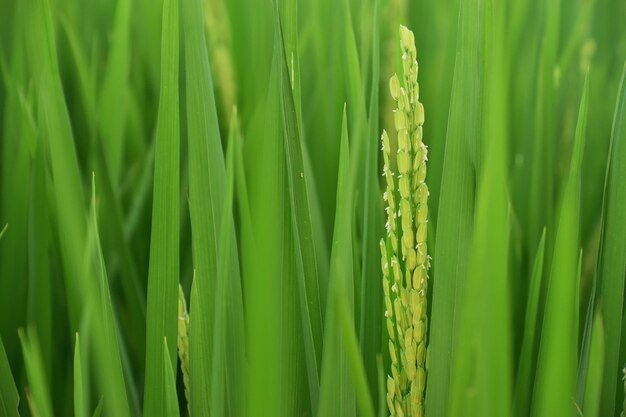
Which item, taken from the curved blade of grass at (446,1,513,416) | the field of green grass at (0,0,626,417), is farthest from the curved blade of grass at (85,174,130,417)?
the curved blade of grass at (446,1,513,416)

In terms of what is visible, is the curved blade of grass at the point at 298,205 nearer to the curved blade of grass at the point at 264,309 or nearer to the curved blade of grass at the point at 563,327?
the curved blade of grass at the point at 264,309

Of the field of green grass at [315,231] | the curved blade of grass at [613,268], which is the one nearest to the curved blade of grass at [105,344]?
the field of green grass at [315,231]

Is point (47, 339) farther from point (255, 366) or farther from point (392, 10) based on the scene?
point (392, 10)

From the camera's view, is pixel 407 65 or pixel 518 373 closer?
pixel 407 65

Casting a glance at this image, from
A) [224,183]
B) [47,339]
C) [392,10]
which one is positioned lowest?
[47,339]

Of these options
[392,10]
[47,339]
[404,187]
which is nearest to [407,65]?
[404,187]

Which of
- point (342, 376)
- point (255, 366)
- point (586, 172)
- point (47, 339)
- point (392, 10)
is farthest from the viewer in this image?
point (392, 10)

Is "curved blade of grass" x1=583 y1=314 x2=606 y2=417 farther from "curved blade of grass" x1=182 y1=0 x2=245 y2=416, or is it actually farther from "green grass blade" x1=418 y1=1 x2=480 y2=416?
"curved blade of grass" x1=182 y1=0 x2=245 y2=416

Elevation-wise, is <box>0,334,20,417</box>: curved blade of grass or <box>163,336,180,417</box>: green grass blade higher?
<box>163,336,180,417</box>: green grass blade
